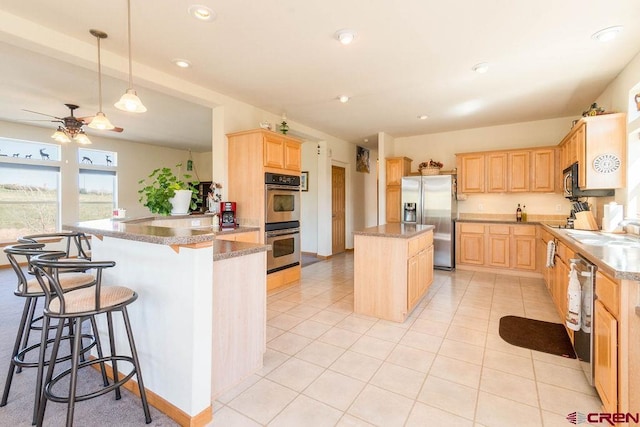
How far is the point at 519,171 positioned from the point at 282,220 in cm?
414

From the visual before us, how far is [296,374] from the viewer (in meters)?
2.16

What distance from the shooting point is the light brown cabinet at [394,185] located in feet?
20.0

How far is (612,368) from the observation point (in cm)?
158

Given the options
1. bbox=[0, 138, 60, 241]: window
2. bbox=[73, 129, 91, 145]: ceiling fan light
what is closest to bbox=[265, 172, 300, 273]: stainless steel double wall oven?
bbox=[73, 129, 91, 145]: ceiling fan light

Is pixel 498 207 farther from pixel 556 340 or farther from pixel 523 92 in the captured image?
pixel 556 340

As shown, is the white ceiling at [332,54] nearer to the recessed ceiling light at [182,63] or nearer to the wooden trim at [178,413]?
the recessed ceiling light at [182,63]

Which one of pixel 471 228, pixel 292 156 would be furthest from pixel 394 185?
pixel 292 156

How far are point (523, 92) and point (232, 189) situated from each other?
407 cm

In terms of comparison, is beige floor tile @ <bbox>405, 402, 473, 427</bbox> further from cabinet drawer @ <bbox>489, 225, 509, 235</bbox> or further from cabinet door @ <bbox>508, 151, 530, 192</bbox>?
cabinet door @ <bbox>508, 151, 530, 192</bbox>

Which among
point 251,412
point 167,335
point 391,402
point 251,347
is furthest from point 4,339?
point 391,402

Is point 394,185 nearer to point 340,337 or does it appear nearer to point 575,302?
point 340,337

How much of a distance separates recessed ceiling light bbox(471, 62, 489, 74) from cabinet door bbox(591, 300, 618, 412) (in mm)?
2440

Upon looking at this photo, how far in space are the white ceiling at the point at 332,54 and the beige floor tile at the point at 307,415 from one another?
8.89 feet

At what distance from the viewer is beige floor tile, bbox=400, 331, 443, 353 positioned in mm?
2568
